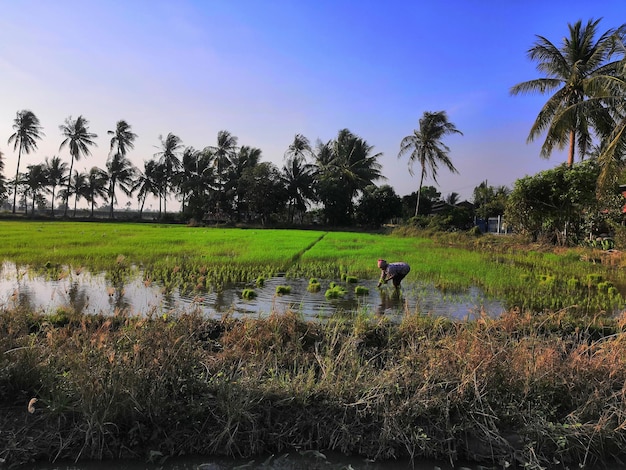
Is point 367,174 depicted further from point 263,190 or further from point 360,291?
point 360,291

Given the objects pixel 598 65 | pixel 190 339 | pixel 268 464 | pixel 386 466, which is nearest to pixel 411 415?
pixel 386 466

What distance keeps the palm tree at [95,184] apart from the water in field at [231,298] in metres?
37.8

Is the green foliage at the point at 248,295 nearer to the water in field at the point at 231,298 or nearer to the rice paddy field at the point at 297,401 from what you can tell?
the water in field at the point at 231,298

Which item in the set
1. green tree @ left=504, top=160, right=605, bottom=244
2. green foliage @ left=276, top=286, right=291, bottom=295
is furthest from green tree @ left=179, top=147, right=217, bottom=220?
green foliage @ left=276, top=286, right=291, bottom=295

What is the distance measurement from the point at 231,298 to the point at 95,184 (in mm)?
42101

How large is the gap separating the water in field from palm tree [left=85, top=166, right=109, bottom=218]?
124 ft

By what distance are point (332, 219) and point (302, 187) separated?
13.7 ft

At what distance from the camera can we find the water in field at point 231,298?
17.3 ft

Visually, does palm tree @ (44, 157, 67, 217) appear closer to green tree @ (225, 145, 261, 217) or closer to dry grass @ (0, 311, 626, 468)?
green tree @ (225, 145, 261, 217)

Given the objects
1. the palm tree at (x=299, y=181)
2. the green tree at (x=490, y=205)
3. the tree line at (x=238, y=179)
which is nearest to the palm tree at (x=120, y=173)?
the tree line at (x=238, y=179)

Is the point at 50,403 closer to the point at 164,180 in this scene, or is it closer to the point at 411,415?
the point at 411,415

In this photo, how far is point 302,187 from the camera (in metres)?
35.2

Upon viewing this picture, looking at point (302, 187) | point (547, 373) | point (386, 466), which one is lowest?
point (386, 466)

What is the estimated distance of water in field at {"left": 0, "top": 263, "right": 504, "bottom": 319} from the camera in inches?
207
